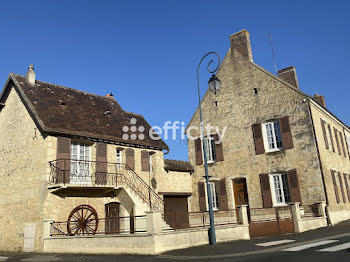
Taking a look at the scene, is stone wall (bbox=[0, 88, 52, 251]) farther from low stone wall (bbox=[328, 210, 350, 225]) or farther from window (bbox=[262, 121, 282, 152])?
low stone wall (bbox=[328, 210, 350, 225])

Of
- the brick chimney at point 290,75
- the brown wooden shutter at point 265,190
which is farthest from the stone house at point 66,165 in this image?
the brick chimney at point 290,75

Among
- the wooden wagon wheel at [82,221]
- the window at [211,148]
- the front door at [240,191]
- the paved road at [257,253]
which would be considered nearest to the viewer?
the paved road at [257,253]

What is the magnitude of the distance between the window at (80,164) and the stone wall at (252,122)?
26.9 feet

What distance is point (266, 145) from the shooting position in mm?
18688

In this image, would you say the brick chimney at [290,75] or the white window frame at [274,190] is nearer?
the white window frame at [274,190]

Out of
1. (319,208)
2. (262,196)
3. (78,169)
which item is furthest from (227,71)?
(78,169)

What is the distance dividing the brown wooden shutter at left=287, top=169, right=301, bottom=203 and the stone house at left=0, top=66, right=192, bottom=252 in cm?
697

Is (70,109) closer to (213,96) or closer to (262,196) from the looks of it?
(213,96)

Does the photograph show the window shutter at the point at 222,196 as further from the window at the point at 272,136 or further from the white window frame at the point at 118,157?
the white window frame at the point at 118,157

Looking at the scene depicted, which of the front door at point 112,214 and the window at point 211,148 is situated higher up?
the window at point 211,148

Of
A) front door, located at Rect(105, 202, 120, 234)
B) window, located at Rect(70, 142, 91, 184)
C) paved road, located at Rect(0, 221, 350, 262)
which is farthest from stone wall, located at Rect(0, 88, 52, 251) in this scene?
front door, located at Rect(105, 202, 120, 234)

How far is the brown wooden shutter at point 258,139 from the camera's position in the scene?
18.7m

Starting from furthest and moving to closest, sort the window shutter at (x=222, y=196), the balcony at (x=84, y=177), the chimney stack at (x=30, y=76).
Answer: the window shutter at (x=222, y=196) < the chimney stack at (x=30, y=76) < the balcony at (x=84, y=177)

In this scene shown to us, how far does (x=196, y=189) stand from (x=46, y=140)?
415 inches
